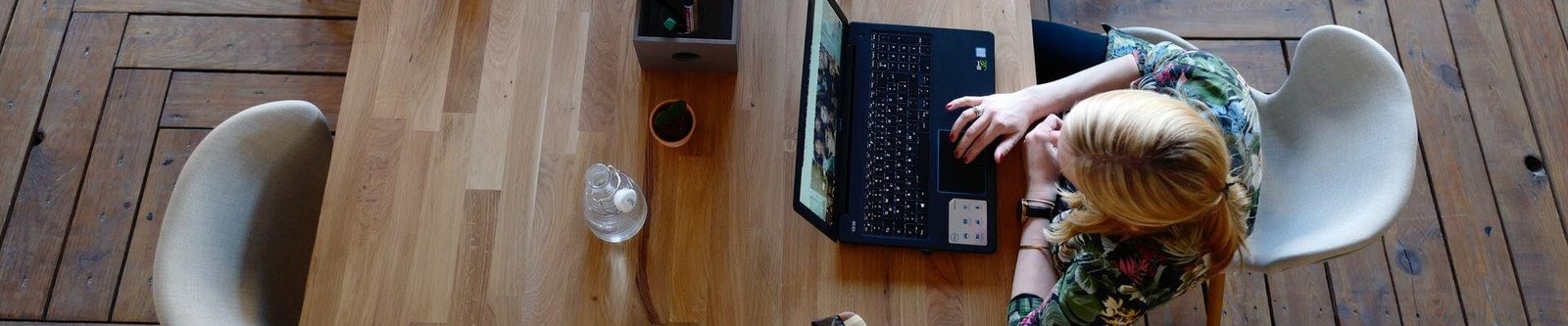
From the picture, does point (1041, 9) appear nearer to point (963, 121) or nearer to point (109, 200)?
point (963, 121)

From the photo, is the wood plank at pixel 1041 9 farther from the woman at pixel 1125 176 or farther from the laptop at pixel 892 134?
the laptop at pixel 892 134

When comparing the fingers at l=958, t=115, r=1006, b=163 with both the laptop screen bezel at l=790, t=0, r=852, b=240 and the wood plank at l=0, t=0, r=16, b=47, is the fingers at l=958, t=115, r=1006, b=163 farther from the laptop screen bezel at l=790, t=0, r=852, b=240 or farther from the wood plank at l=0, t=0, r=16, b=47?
the wood plank at l=0, t=0, r=16, b=47

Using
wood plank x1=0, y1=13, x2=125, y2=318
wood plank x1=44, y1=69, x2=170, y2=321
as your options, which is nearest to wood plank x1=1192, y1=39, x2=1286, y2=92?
wood plank x1=44, y1=69, x2=170, y2=321

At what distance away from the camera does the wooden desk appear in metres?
1.28

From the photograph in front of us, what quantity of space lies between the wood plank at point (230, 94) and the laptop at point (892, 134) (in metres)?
1.48

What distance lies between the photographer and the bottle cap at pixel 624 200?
123cm

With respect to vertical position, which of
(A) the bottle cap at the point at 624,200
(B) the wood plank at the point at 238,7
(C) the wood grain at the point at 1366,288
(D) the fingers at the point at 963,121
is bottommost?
(C) the wood grain at the point at 1366,288


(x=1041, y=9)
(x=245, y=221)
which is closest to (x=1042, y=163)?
(x=1041, y=9)

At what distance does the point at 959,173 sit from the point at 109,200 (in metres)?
2.05

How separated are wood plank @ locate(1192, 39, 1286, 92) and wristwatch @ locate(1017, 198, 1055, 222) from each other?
1.25 meters

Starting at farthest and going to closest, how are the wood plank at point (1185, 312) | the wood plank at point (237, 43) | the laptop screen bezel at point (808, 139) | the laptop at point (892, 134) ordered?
the wood plank at point (237, 43), the wood plank at point (1185, 312), the laptop at point (892, 134), the laptop screen bezel at point (808, 139)

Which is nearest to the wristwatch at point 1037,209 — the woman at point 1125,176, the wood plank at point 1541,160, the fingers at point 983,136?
the woman at point 1125,176

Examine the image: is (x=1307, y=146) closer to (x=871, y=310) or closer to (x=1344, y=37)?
(x=1344, y=37)

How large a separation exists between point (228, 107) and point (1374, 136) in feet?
8.02
